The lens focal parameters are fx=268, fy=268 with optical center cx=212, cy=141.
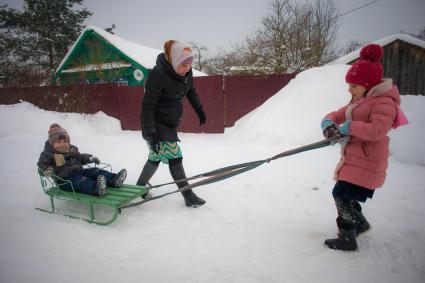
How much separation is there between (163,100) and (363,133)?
216 centimetres

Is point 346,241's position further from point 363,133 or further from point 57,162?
point 57,162

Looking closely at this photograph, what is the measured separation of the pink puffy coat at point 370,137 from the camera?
2037 millimetres

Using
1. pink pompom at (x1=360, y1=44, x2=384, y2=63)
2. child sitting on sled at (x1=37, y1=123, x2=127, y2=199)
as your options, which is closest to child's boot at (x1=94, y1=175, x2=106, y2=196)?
child sitting on sled at (x1=37, y1=123, x2=127, y2=199)

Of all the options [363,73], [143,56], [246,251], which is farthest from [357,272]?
[143,56]

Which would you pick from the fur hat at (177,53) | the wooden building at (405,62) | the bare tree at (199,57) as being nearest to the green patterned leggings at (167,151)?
the fur hat at (177,53)

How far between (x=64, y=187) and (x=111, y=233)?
0.99 m

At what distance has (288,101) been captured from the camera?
745 cm

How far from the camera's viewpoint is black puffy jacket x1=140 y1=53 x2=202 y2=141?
3051 millimetres

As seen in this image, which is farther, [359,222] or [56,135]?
[56,135]

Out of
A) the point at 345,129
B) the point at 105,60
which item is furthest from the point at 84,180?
the point at 105,60

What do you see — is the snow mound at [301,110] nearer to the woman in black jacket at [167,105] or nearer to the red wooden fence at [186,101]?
the red wooden fence at [186,101]

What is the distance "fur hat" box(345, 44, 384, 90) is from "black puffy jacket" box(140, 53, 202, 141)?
73.2 inches

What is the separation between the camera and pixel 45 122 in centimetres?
998

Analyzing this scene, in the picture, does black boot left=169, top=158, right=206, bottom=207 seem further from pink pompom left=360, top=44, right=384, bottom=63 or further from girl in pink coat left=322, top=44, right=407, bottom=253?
pink pompom left=360, top=44, right=384, bottom=63
